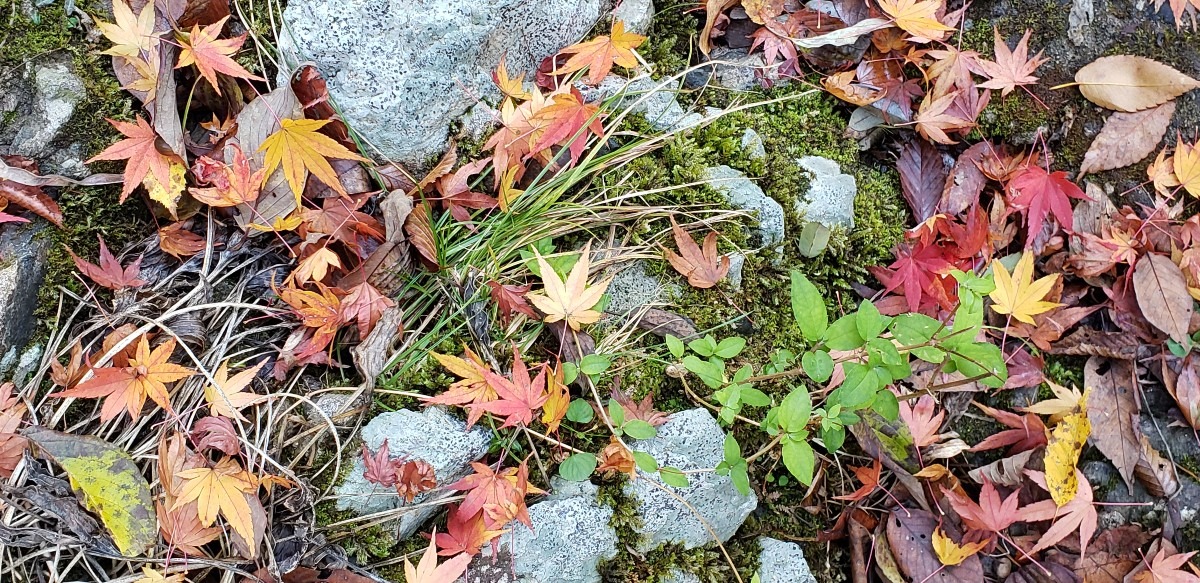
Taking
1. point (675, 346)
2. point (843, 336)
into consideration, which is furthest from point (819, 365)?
point (675, 346)

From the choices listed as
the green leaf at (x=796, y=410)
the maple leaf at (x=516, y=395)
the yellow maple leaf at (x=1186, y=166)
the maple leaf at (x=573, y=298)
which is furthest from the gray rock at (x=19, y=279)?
the yellow maple leaf at (x=1186, y=166)

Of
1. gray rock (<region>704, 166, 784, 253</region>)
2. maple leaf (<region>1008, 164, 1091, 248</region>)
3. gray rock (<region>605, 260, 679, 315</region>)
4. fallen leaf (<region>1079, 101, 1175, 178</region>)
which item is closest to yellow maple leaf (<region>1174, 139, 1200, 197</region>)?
fallen leaf (<region>1079, 101, 1175, 178</region>)

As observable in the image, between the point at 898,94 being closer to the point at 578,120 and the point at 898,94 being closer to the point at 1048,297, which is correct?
the point at 1048,297

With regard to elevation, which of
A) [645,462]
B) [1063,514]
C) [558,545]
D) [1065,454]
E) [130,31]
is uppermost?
[130,31]

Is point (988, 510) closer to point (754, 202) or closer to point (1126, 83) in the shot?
point (754, 202)

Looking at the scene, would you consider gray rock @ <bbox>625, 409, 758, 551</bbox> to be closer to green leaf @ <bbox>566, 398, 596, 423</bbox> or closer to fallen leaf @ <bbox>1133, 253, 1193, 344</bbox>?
green leaf @ <bbox>566, 398, 596, 423</bbox>

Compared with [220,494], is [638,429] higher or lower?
lower

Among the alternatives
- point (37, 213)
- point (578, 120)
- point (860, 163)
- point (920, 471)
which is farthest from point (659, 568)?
point (37, 213)

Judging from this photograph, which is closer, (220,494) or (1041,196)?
(220,494)
